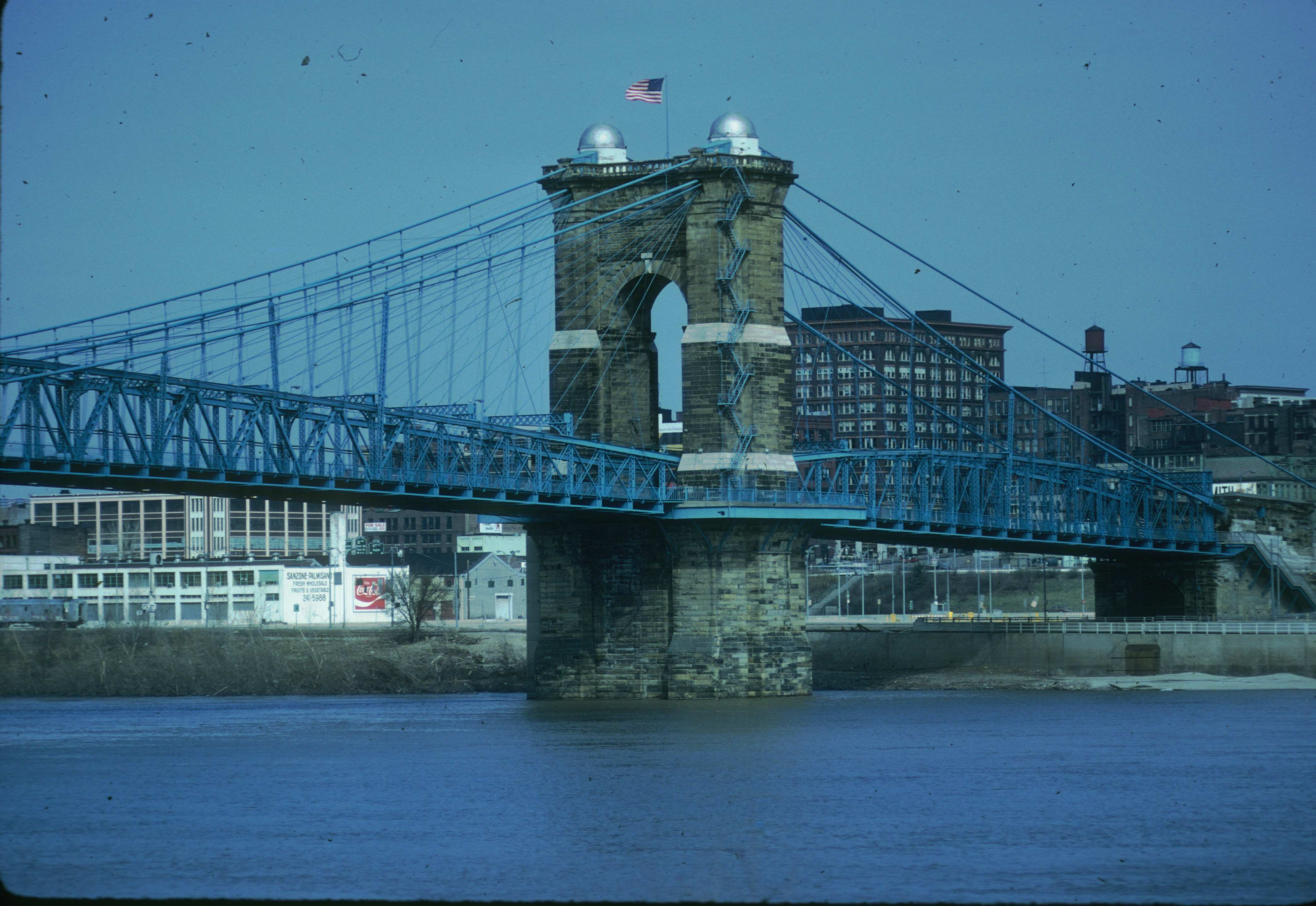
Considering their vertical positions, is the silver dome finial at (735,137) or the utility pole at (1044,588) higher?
the silver dome finial at (735,137)

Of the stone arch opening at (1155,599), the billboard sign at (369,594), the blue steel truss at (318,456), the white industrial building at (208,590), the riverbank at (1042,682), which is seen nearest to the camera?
the blue steel truss at (318,456)

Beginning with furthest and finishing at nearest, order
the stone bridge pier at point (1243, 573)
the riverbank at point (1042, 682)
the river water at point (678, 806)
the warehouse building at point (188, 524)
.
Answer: the warehouse building at point (188, 524)
the stone bridge pier at point (1243, 573)
the riverbank at point (1042, 682)
the river water at point (678, 806)

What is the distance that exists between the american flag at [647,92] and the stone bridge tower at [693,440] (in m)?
2.99

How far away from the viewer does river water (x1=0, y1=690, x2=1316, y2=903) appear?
3497 centimetres

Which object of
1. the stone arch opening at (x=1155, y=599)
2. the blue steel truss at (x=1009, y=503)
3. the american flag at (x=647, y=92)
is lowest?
the stone arch opening at (x=1155, y=599)

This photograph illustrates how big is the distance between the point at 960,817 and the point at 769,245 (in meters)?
38.6

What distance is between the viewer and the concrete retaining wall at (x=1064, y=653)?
8794 centimetres

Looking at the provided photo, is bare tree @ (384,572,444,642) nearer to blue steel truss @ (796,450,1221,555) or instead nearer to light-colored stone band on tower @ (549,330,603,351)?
blue steel truss @ (796,450,1221,555)

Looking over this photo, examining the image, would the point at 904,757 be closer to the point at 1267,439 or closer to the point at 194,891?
the point at 194,891

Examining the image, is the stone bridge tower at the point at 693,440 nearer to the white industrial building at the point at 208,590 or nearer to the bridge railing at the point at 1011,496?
the bridge railing at the point at 1011,496

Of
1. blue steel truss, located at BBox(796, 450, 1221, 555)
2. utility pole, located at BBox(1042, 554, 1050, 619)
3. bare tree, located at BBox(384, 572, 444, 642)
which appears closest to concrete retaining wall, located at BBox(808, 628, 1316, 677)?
blue steel truss, located at BBox(796, 450, 1221, 555)

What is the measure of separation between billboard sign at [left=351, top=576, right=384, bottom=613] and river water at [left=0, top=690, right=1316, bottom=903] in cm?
7882

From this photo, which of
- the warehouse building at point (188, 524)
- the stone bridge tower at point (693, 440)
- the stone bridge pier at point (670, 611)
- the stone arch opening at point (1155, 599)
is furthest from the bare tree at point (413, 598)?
the stone bridge tower at point (693, 440)

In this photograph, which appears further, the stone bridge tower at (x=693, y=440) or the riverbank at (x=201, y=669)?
the riverbank at (x=201, y=669)
